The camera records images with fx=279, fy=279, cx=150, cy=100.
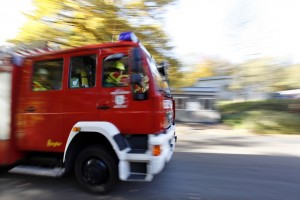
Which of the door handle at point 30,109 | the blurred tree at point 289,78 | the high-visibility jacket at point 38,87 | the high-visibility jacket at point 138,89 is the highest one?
the blurred tree at point 289,78

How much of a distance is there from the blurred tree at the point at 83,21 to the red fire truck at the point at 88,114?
6291 mm

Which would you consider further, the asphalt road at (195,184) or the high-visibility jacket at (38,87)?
the high-visibility jacket at (38,87)

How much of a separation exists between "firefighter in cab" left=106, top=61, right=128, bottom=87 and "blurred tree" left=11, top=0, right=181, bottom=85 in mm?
6697

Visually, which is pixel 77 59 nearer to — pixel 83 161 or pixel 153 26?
pixel 83 161

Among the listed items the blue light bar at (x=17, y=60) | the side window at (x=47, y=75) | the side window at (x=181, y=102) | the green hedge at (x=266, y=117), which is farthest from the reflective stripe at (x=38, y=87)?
the side window at (x=181, y=102)

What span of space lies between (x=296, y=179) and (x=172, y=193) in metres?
2.78

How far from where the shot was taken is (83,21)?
11523mm

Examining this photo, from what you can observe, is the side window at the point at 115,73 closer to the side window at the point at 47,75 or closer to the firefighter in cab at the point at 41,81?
the side window at the point at 47,75

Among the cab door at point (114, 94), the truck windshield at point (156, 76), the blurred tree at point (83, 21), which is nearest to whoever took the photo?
the cab door at point (114, 94)

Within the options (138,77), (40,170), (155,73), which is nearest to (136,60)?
(138,77)

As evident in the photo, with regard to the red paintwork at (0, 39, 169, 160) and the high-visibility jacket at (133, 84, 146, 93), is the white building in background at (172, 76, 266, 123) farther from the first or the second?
the high-visibility jacket at (133, 84, 146, 93)

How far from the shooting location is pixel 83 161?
464 cm

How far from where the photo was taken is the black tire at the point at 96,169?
14.6 ft

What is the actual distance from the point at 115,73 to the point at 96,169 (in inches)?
62.3
